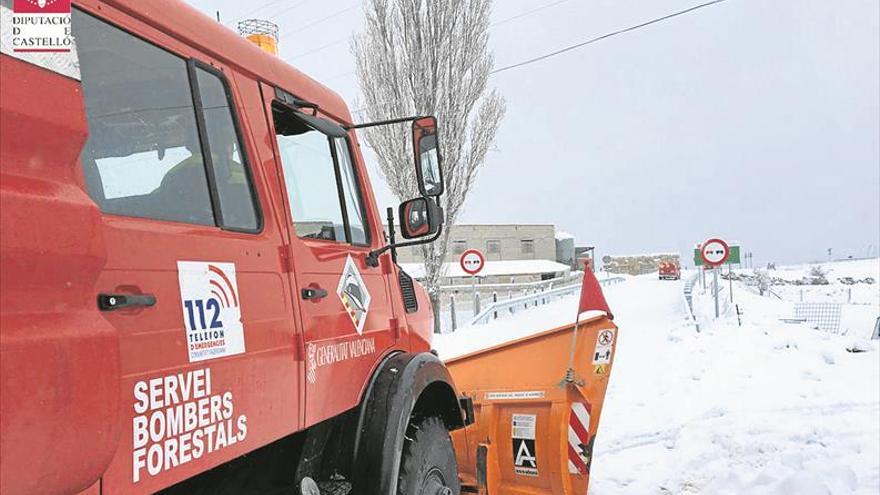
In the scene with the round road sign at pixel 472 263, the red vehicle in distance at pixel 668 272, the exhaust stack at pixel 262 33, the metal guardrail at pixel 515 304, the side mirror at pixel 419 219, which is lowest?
the red vehicle in distance at pixel 668 272

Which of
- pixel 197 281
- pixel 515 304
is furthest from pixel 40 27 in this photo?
pixel 515 304

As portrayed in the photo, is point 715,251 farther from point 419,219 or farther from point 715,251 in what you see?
point 419,219

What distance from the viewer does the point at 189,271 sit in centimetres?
157

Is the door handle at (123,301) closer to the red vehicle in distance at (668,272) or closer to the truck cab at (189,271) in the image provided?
the truck cab at (189,271)

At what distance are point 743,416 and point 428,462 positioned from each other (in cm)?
470

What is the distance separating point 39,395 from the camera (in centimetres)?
105

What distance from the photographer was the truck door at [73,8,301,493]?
1391 millimetres

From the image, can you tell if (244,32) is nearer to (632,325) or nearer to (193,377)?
(193,377)

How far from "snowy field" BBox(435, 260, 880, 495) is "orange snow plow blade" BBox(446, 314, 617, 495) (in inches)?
37.8

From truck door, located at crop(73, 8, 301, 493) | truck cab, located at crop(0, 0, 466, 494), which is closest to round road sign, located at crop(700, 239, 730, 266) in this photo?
truck cab, located at crop(0, 0, 466, 494)

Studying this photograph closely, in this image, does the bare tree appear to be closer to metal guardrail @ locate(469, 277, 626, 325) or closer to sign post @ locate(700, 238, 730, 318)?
metal guardrail @ locate(469, 277, 626, 325)

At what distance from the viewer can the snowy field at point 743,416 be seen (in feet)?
15.5

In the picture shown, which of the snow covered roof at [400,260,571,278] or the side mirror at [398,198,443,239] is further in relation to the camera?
the snow covered roof at [400,260,571,278]

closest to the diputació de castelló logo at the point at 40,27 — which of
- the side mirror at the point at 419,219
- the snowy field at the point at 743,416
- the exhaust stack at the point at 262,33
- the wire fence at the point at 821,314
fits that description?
the exhaust stack at the point at 262,33
